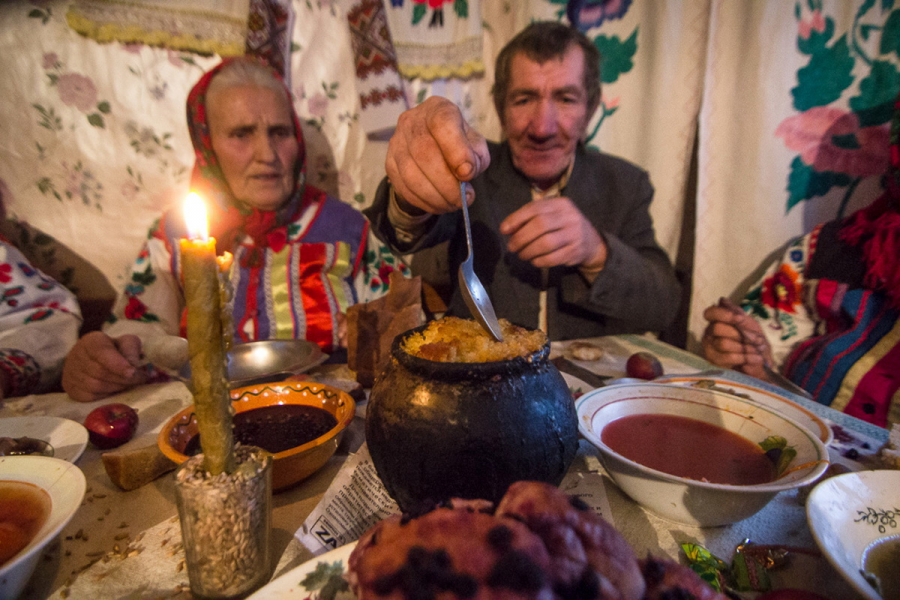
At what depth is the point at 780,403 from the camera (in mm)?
783

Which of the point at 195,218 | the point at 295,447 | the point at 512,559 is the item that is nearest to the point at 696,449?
the point at 512,559

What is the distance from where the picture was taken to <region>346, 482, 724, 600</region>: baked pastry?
0.30 metres

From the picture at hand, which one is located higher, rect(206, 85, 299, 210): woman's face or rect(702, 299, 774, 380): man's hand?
rect(206, 85, 299, 210): woman's face

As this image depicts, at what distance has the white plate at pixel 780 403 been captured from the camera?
0.67 meters

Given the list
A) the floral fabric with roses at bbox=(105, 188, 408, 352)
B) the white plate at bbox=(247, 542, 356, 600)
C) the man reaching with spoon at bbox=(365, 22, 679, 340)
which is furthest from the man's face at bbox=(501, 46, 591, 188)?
the white plate at bbox=(247, 542, 356, 600)

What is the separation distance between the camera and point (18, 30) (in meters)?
1.71

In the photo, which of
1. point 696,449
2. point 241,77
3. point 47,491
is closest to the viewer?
point 47,491

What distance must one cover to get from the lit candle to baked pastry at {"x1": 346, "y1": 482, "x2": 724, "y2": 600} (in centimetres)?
18

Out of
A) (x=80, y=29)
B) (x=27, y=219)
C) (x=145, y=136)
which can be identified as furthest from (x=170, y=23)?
(x=27, y=219)

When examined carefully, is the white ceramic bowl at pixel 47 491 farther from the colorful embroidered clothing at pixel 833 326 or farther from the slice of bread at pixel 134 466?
the colorful embroidered clothing at pixel 833 326

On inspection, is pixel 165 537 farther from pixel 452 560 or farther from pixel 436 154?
pixel 436 154

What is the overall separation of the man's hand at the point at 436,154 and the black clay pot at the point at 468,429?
16.6 inches

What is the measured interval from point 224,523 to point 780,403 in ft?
2.89

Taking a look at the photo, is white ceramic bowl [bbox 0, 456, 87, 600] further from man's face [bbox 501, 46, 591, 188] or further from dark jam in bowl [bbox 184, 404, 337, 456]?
man's face [bbox 501, 46, 591, 188]
